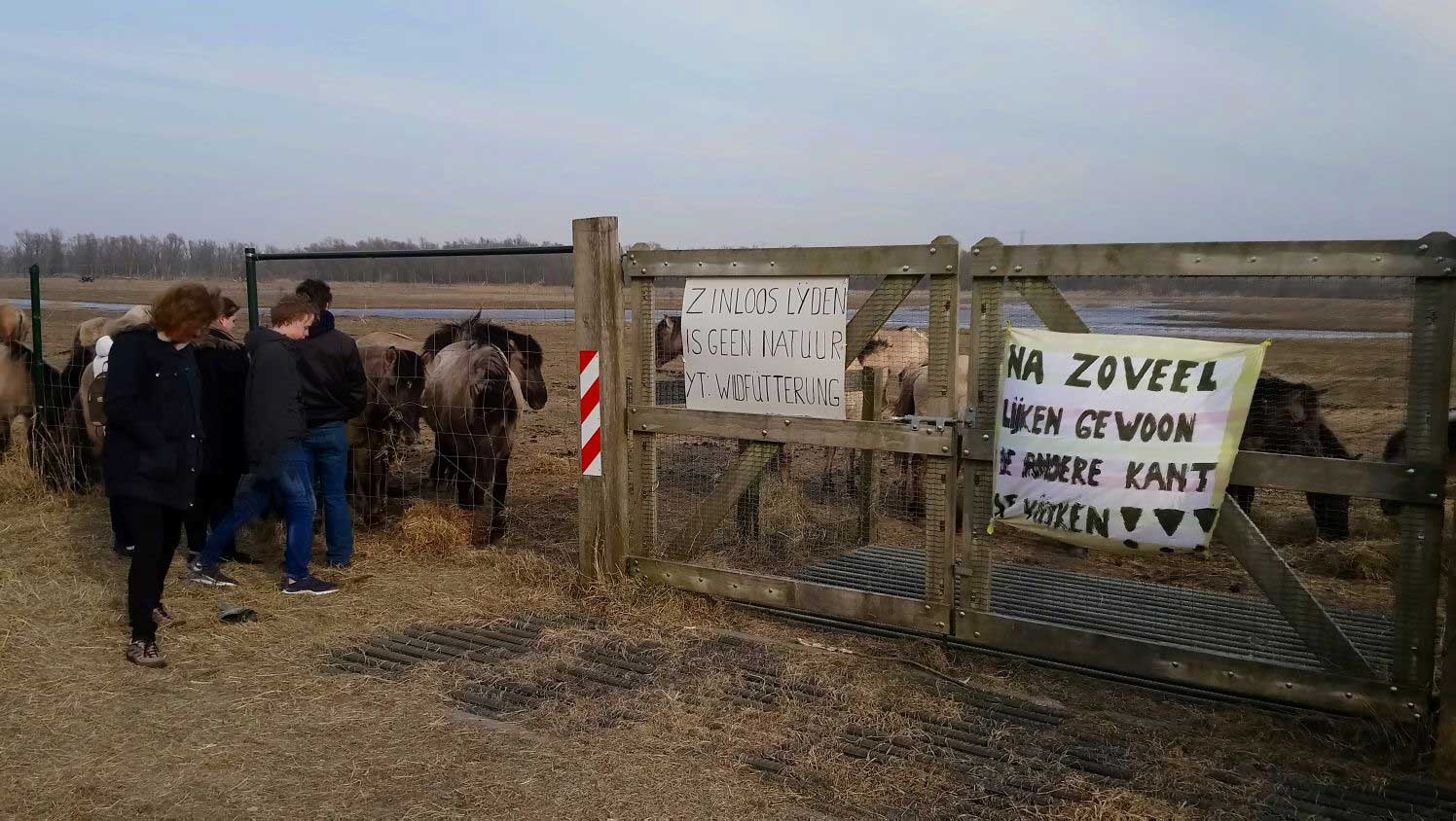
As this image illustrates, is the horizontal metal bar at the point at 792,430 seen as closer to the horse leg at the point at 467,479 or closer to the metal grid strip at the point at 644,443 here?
the metal grid strip at the point at 644,443

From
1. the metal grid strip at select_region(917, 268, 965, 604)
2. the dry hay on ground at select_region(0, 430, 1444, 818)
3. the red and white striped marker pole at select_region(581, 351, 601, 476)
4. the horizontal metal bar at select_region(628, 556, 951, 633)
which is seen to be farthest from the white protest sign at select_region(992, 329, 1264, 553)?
the red and white striped marker pole at select_region(581, 351, 601, 476)

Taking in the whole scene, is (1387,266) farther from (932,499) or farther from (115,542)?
(115,542)

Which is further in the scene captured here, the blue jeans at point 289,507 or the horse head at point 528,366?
the horse head at point 528,366

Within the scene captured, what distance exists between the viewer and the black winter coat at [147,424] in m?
5.31

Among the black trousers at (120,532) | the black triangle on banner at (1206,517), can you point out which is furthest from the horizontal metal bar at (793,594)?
the black trousers at (120,532)

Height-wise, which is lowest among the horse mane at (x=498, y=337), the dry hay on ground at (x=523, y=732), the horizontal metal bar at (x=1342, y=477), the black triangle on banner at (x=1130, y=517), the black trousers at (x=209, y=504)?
the dry hay on ground at (x=523, y=732)

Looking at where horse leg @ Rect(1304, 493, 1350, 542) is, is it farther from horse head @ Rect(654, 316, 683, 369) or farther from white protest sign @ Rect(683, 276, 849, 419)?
horse head @ Rect(654, 316, 683, 369)

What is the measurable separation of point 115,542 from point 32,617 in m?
1.56

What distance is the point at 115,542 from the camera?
25.5 feet

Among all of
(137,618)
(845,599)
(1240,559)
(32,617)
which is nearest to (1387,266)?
(1240,559)

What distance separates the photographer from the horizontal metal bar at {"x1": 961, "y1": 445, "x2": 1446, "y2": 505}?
14.2ft

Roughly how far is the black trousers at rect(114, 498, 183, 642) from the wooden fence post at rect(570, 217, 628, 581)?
90.7 inches

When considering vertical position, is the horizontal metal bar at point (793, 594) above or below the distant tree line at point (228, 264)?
below

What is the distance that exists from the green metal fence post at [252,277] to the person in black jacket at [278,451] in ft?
6.64
